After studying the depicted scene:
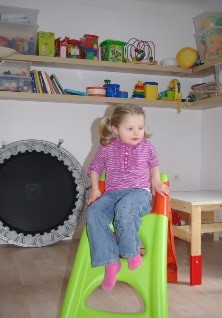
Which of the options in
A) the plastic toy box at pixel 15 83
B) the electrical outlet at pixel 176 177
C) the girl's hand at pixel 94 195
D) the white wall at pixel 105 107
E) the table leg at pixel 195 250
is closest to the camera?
the girl's hand at pixel 94 195

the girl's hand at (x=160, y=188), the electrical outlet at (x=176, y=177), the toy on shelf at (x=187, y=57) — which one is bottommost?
the electrical outlet at (x=176, y=177)

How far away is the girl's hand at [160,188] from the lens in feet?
4.60

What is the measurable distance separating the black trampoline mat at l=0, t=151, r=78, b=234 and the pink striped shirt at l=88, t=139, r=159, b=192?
1.28 meters

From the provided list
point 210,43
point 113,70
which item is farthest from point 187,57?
point 113,70

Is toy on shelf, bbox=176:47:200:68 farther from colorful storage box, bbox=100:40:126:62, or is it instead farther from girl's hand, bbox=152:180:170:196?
girl's hand, bbox=152:180:170:196

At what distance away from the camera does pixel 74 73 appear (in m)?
2.81

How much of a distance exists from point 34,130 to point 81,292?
64.2 inches

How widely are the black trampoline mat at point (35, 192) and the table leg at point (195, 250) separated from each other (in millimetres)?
1105

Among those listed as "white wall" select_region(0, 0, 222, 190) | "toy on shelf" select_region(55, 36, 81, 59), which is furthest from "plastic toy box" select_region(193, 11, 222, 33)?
"toy on shelf" select_region(55, 36, 81, 59)

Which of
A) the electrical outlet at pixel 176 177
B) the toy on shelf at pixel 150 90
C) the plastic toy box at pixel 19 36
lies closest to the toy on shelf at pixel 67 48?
the plastic toy box at pixel 19 36

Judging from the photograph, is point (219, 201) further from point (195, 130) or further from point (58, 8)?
point (58, 8)

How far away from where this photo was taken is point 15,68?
99.4 inches

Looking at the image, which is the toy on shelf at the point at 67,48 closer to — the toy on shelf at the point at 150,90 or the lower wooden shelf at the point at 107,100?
the lower wooden shelf at the point at 107,100

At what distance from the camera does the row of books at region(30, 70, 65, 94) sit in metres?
2.57
